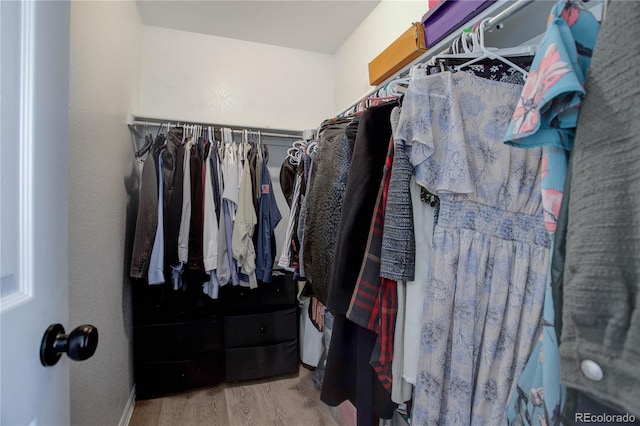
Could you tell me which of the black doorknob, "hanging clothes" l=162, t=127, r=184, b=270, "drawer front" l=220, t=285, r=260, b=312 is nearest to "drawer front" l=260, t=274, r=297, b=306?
"drawer front" l=220, t=285, r=260, b=312

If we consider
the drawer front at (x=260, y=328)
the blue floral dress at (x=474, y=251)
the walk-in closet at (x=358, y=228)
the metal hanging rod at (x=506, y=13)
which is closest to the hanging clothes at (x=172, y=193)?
the walk-in closet at (x=358, y=228)

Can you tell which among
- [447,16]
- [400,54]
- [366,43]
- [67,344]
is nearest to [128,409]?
[67,344]

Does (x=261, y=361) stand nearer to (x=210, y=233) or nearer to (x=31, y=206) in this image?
(x=210, y=233)

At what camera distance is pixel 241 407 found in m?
1.69

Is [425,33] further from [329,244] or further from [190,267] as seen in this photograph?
[190,267]

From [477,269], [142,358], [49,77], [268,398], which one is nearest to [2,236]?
[49,77]

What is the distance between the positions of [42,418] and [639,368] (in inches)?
29.3

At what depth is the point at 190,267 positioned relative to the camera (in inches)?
60.6

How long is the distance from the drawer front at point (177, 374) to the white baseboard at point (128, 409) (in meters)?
0.03

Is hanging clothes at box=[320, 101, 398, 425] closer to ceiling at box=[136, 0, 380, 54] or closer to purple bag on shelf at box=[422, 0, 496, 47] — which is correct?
purple bag on shelf at box=[422, 0, 496, 47]

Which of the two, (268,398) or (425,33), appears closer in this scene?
(425,33)

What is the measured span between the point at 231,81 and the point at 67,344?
2117mm

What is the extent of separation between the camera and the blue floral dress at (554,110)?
1.20 feet

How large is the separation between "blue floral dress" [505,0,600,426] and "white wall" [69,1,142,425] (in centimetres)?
122
